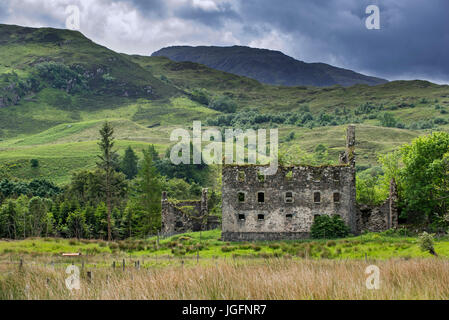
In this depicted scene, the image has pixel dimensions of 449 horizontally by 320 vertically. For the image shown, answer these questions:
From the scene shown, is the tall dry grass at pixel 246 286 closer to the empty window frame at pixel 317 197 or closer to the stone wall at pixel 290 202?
the stone wall at pixel 290 202

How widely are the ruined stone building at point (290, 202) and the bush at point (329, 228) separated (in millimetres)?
668

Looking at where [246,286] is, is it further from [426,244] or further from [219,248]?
[219,248]

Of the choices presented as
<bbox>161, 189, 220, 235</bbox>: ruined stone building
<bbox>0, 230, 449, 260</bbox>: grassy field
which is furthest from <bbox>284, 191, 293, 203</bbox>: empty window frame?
<bbox>161, 189, 220, 235</bbox>: ruined stone building

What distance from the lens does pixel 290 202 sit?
50688 mm

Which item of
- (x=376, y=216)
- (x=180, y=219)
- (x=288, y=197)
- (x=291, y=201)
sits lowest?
(x=180, y=219)

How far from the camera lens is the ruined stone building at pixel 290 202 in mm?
50500

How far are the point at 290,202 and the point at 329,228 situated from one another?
468 centimetres

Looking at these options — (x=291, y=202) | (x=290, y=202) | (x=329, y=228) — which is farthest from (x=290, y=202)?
(x=329, y=228)

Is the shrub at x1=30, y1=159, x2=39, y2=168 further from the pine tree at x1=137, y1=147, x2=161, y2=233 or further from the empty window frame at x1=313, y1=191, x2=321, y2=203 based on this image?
the empty window frame at x1=313, y1=191, x2=321, y2=203

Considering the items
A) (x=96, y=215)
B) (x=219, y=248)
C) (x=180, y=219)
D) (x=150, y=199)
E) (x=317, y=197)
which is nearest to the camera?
(x=219, y=248)

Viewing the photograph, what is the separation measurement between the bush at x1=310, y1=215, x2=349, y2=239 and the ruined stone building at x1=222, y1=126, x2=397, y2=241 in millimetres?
668

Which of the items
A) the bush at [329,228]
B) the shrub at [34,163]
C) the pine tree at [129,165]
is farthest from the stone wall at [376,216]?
the shrub at [34,163]

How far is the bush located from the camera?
4929cm
